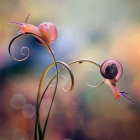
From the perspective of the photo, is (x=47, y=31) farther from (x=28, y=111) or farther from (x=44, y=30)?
(x=28, y=111)

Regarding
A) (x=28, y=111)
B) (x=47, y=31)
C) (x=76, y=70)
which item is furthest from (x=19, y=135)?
(x=47, y=31)

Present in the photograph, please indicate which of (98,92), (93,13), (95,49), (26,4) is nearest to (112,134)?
(98,92)

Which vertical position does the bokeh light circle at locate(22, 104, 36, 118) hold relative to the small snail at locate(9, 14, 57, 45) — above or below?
below

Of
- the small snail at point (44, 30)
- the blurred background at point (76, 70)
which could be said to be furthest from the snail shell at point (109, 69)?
the blurred background at point (76, 70)

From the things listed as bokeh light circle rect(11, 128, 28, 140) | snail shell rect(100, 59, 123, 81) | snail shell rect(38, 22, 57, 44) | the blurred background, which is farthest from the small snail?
bokeh light circle rect(11, 128, 28, 140)

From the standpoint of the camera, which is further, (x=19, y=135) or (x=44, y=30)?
(x=19, y=135)

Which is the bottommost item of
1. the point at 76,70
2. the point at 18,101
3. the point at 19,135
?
the point at 19,135

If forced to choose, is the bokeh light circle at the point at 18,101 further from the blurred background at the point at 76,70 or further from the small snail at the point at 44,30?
the small snail at the point at 44,30

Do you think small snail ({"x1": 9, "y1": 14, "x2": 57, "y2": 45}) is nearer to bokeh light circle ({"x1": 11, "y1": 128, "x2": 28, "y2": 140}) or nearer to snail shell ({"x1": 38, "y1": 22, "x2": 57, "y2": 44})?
snail shell ({"x1": 38, "y1": 22, "x2": 57, "y2": 44})

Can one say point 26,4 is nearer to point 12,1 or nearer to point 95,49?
point 12,1
